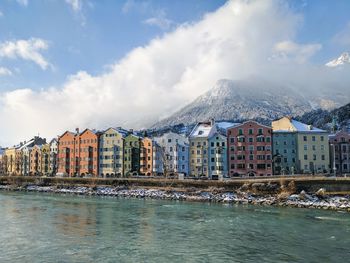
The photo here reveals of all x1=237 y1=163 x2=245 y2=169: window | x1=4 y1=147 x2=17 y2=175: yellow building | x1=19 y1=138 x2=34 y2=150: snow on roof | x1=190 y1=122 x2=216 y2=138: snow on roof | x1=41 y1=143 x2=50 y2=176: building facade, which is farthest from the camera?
x1=4 y1=147 x2=17 y2=175: yellow building

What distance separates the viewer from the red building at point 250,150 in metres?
105

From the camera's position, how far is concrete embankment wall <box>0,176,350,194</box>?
69.6m

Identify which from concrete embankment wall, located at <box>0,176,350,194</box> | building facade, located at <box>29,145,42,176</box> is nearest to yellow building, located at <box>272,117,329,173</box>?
→ concrete embankment wall, located at <box>0,176,350,194</box>

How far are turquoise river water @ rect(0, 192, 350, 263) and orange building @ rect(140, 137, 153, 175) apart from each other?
66637mm

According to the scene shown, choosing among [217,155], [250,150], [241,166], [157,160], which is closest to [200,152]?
[217,155]

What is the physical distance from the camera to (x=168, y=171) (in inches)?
4564

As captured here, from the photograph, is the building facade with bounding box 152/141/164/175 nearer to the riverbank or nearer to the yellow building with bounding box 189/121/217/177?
the yellow building with bounding box 189/121/217/177

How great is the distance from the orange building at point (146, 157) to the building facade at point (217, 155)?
19.4 metres

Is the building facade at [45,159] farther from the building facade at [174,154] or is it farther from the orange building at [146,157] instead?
the building facade at [174,154]

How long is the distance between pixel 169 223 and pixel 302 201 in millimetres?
30939

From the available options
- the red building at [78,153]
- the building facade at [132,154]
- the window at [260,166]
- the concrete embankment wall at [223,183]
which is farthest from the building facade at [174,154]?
the red building at [78,153]

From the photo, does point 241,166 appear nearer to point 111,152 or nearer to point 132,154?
point 132,154

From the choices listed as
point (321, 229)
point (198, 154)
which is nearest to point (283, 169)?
point (198, 154)

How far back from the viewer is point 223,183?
8225 centimetres
